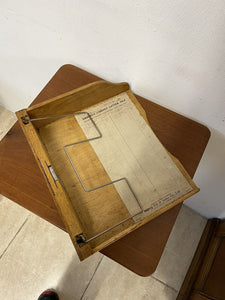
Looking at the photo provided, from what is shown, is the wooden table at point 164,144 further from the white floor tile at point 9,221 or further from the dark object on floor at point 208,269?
the white floor tile at point 9,221

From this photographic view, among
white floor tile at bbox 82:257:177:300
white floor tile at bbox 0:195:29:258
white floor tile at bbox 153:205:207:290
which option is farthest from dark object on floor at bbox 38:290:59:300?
white floor tile at bbox 153:205:207:290

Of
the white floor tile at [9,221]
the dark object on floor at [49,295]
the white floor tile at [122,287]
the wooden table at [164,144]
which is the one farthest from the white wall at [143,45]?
the dark object on floor at [49,295]

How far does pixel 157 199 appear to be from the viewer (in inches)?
19.8

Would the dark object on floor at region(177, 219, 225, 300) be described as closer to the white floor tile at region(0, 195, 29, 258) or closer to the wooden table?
the wooden table

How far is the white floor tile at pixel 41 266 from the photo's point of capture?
3.39 ft

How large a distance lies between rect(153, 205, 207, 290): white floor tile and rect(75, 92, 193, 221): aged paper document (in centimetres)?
77

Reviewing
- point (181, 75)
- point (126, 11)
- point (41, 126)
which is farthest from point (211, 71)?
point (41, 126)

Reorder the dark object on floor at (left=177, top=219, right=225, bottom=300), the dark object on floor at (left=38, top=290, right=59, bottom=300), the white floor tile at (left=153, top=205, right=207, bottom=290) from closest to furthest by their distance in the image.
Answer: the dark object on floor at (left=177, top=219, right=225, bottom=300) < the dark object on floor at (left=38, top=290, right=59, bottom=300) < the white floor tile at (left=153, top=205, right=207, bottom=290)

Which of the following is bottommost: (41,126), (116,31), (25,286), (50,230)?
(25,286)

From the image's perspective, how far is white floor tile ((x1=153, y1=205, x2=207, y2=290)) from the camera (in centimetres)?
108

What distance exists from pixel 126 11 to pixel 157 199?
0.46m

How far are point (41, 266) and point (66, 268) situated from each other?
5.0 inches

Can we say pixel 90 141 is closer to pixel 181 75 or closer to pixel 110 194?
pixel 110 194

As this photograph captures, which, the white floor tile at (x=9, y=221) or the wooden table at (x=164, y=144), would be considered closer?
the wooden table at (x=164, y=144)
